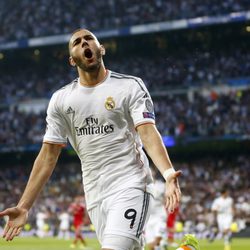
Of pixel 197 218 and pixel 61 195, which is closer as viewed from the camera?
pixel 197 218

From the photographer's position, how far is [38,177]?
6094mm

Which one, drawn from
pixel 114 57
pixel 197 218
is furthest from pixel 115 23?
pixel 197 218

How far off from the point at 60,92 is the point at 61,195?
121 feet

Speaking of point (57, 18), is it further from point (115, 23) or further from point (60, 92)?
point (60, 92)

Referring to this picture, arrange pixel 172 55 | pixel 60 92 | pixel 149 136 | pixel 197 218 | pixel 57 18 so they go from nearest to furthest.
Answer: pixel 149 136 < pixel 60 92 < pixel 197 218 < pixel 172 55 < pixel 57 18

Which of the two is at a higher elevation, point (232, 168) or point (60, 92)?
point (60, 92)

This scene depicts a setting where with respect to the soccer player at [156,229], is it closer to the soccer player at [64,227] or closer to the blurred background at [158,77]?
the soccer player at [64,227]

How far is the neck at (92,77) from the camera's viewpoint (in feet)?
19.8

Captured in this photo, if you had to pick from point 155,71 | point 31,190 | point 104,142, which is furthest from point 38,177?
point 155,71

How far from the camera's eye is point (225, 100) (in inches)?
1734

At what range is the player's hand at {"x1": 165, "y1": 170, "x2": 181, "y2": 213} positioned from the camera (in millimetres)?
5163

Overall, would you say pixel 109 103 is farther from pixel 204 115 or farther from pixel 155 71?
pixel 155 71

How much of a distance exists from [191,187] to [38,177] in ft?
107

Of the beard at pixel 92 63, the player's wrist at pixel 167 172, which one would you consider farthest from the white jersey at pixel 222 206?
the player's wrist at pixel 167 172
